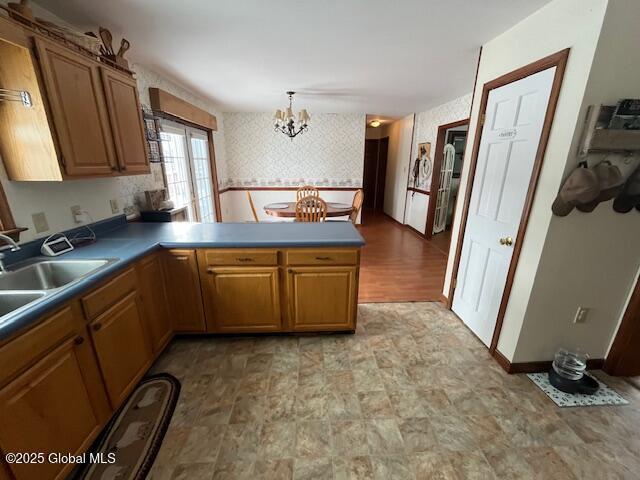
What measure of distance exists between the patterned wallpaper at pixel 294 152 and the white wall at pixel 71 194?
230 centimetres

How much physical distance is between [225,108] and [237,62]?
8.29 ft

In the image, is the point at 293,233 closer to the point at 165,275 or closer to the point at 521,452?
the point at 165,275

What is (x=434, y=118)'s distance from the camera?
450 cm

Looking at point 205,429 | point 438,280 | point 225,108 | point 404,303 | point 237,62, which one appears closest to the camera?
point 205,429

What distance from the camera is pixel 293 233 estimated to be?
206cm

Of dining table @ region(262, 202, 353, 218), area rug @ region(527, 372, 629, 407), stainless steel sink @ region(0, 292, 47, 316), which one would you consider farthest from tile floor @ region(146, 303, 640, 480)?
dining table @ region(262, 202, 353, 218)

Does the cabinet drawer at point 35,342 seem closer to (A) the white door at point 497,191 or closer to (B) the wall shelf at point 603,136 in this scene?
(A) the white door at point 497,191

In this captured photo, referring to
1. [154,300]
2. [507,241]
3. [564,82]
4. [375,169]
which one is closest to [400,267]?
[507,241]

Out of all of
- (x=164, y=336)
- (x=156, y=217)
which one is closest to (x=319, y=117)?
(x=156, y=217)

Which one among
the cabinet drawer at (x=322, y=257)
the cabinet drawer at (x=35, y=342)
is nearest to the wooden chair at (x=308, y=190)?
the cabinet drawer at (x=322, y=257)

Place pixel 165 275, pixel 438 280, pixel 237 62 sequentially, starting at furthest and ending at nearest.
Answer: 1. pixel 438 280
2. pixel 237 62
3. pixel 165 275

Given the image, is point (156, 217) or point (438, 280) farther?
point (438, 280)

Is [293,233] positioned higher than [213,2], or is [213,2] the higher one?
[213,2]

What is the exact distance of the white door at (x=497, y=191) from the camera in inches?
63.6
